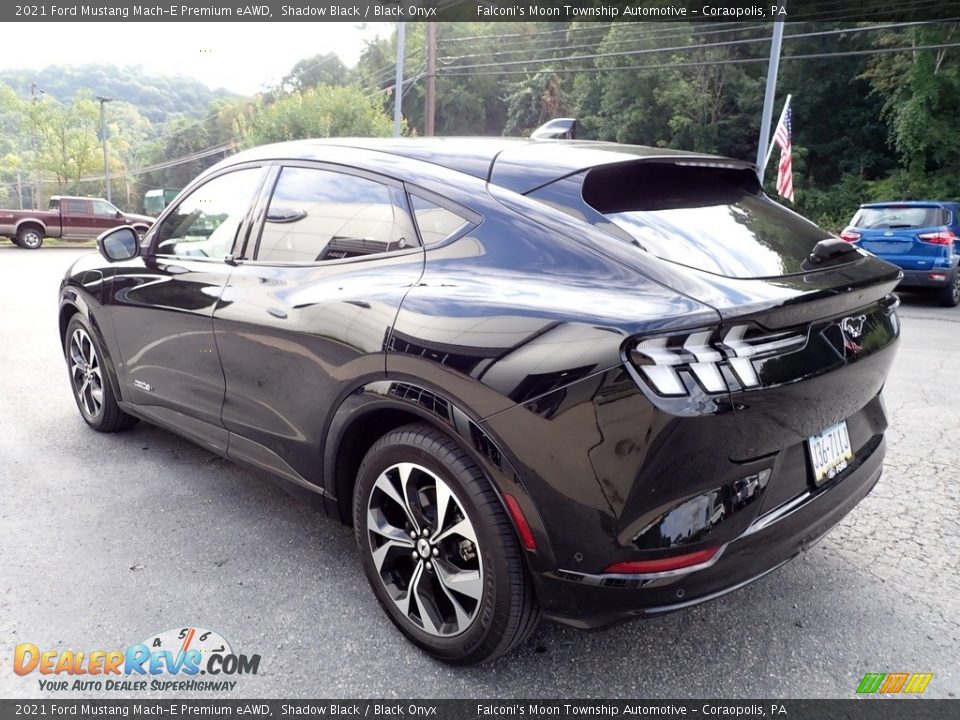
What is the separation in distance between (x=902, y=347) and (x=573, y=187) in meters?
6.68

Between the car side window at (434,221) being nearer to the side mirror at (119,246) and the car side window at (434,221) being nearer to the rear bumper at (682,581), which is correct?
the rear bumper at (682,581)

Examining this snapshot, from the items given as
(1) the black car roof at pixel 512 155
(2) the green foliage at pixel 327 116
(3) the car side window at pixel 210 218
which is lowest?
(3) the car side window at pixel 210 218

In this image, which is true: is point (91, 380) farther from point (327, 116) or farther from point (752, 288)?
point (327, 116)

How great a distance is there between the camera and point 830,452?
2119 millimetres

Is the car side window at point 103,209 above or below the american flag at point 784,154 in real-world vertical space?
below

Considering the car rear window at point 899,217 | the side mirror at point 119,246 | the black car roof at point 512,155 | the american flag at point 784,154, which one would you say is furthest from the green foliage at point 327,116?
the black car roof at point 512,155

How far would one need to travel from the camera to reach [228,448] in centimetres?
303

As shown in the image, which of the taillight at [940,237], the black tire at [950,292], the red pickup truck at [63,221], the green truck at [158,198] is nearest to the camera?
the taillight at [940,237]

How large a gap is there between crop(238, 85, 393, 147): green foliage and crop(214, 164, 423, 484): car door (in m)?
35.9

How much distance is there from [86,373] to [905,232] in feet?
37.4

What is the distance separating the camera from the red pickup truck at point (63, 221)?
21.0 m

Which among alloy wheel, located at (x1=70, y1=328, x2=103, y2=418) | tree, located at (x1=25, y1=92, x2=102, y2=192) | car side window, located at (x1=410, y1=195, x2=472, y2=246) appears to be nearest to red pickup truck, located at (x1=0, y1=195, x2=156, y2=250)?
alloy wheel, located at (x1=70, y1=328, x2=103, y2=418)

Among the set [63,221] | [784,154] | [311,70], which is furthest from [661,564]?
[311,70]

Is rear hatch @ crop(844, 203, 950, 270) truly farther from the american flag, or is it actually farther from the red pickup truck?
the red pickup truck
